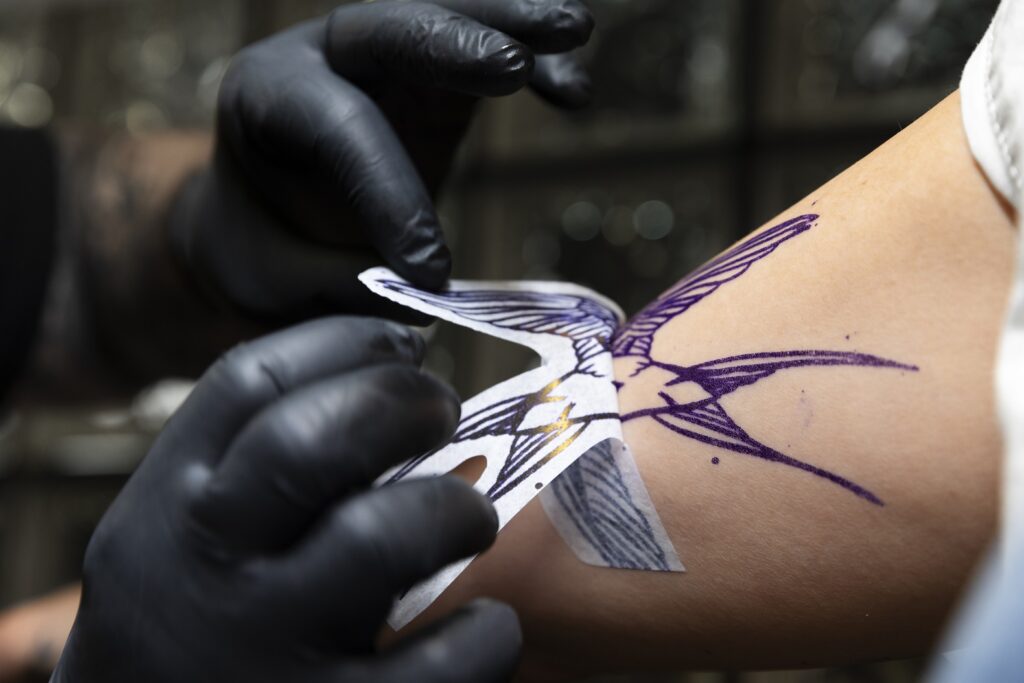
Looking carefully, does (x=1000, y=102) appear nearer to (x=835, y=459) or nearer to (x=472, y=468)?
(x=835, y=459)

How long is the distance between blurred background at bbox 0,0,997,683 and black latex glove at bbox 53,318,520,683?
1055 millimetres

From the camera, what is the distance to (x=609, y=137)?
78.3 inches

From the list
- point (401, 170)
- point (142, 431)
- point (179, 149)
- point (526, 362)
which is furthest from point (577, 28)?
point (142, 431)

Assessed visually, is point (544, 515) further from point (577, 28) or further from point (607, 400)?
point (577, 28)

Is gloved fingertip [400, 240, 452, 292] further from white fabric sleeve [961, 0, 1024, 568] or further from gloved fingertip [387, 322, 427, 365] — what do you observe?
white fabric sleeve [961, 0, 1024, 568]

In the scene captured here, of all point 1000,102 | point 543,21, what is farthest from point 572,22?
point 1000,102

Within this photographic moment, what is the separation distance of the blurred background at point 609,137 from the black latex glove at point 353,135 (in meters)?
0.66

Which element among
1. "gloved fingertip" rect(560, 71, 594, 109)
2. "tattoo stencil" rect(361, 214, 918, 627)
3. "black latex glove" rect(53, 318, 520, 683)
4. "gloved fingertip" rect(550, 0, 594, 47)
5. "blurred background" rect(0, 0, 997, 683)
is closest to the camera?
"black latex glove" rect(53, 318, 520, 683)

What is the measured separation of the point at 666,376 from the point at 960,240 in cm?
18

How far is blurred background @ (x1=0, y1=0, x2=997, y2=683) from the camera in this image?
1715 mm

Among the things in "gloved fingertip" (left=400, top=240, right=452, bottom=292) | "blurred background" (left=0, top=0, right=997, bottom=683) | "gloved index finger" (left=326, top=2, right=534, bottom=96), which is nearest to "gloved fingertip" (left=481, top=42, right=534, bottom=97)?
"gloved index finger" (left=326, top=2, right=534, bottom=96)

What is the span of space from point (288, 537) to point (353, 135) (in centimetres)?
37

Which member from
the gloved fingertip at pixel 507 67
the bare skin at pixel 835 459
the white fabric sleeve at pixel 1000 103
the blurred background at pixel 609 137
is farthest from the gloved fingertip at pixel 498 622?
the blurred background at pixel 609 137

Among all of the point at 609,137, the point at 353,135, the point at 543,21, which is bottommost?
the point at 609,137
